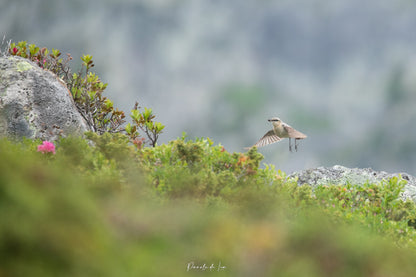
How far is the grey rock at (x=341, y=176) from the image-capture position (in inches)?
393

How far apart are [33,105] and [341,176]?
7.13m

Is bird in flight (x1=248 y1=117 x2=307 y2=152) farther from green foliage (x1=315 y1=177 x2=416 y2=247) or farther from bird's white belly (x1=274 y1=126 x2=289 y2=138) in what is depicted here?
green foliage (x1=315 y1=177 x2=416 y2=247)

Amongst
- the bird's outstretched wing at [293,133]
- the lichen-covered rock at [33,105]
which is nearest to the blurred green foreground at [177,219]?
the bird's outstretched wing at [293,133]

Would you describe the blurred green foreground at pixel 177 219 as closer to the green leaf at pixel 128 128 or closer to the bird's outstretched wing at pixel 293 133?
the bird's outstretched wing at pixel 293 133

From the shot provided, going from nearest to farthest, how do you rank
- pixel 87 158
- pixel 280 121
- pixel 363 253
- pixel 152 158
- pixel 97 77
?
pixel 363 253
pixel 87 158
pixel 152 158
pixel 280 121
pixel 97 77

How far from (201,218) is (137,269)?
1.96 meters

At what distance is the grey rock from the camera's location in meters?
9.99

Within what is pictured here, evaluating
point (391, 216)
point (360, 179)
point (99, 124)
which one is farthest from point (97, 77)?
point (391, 216)

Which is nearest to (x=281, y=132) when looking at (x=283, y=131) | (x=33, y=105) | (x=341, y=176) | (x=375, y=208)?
(x=283, y=131)

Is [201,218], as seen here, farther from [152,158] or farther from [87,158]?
[152,158]

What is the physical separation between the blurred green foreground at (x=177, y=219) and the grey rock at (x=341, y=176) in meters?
1.86

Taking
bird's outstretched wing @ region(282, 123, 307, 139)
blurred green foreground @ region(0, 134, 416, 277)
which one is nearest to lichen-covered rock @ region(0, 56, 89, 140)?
blurred green foreground @ region(0, 134, 416, 277)

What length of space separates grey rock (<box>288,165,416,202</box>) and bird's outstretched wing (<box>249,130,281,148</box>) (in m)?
1.47

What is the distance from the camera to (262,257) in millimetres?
3533
